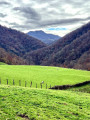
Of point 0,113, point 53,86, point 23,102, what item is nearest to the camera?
point 0,113

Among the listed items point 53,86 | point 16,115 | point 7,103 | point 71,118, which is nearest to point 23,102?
point 7,103

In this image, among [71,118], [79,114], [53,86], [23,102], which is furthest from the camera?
[53,86]

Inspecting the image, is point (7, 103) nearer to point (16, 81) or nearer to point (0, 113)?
point (0, 113)

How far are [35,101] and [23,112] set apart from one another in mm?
3900

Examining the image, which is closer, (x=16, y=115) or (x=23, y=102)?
(x=16, y=115)

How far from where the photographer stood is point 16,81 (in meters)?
48.2

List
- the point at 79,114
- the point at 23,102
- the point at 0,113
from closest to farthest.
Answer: the point at 0,113 < the point at 79,114 < the point at 23,102

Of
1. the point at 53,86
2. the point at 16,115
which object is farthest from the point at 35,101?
the point at 53,86

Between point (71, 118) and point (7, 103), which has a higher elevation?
point (7, 103)

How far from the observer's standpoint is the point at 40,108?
1666cm

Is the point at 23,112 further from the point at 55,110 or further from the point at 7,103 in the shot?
the point at 55,110

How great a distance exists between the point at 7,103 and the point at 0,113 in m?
A: 2.69

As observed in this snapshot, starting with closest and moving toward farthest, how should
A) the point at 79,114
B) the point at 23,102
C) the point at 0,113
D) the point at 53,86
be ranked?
the point at 0,113, the point at 79,114, the point at 23,102, the point at 53,86

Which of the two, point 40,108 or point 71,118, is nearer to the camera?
point 71,118
